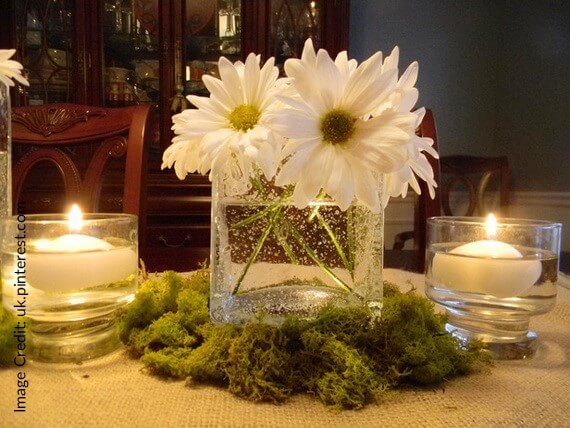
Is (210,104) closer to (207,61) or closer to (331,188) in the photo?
(331,188)

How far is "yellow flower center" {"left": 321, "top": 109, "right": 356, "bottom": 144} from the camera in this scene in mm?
342

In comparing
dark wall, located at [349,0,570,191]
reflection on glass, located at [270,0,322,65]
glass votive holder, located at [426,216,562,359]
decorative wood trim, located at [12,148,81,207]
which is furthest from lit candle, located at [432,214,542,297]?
dark wall, located at [349,0,570,191]

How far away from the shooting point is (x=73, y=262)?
0.38m

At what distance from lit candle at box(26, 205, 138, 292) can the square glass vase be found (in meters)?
0.08

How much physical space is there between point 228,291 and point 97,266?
0.11m

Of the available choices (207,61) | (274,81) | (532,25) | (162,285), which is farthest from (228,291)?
(532,25)

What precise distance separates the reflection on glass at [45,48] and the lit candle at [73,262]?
5.81ft

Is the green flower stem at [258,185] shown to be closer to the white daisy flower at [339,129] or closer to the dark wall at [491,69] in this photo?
the white daisy flower at [339,129]

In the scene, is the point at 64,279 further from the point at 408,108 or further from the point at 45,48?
the point at 45,48

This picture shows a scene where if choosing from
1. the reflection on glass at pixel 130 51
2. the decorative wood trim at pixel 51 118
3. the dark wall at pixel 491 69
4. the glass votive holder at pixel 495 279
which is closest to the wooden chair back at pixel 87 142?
the decorative wood trim at pixel 51 118

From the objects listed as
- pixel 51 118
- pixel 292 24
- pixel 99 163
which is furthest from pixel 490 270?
pixel 292 24

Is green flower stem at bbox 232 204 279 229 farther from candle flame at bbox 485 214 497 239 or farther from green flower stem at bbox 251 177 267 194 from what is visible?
candle flame at bbox 485 214 497 239

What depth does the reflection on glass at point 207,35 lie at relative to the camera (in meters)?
2.01

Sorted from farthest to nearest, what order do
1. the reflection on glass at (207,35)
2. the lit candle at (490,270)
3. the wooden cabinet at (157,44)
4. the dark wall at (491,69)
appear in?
the dark wall at (491,69), the reflection on glass at (207,35), the wooden cabinet at (157,44), the lit candle at (490,270)
